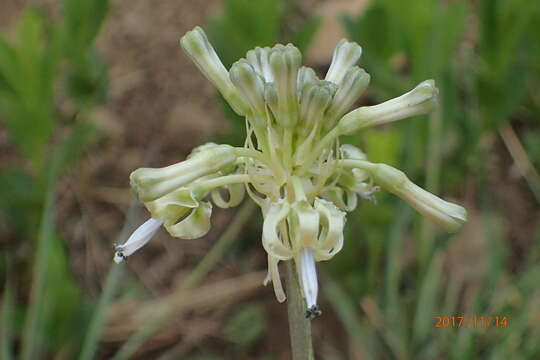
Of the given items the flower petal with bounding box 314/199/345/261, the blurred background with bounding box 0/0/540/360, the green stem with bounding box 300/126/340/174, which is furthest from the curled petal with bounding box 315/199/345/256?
the blurred background with bounding box 0/0/540/360

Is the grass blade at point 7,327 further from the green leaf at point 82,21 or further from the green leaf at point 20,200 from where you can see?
the green leaf at point 82,21

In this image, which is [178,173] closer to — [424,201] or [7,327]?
[424,201]

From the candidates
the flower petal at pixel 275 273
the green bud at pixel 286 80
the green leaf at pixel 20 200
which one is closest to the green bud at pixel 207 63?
the green bud at pixel 286 80

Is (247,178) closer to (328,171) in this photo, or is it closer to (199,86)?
(328,171)

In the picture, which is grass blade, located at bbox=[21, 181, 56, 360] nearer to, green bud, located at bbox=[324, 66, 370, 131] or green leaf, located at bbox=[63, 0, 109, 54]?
green leaf, located at bbox=[63, 0, 109, 54]

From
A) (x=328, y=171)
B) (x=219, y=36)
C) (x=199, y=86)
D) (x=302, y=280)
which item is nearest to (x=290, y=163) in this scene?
(x=328, y=171)

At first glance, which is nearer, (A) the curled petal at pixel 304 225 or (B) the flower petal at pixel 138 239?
(A) the curled petal at pixel 304 225
